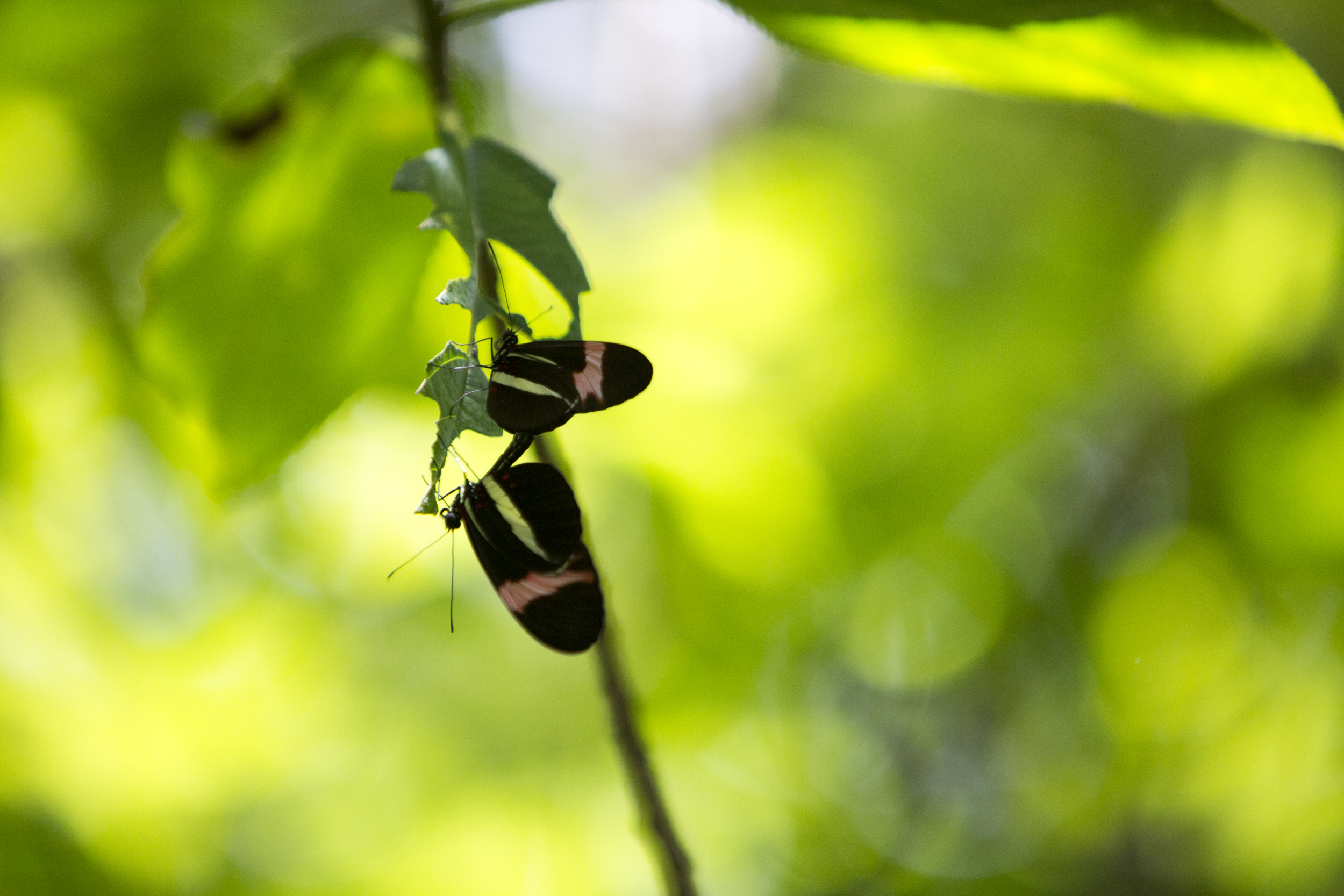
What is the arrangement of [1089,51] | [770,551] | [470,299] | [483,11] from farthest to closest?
[770,551], [483,11], [1089,51], [470,299]

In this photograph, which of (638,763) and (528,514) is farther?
(638,763)

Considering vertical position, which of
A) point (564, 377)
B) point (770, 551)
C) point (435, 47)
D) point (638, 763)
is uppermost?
point (435, 47)

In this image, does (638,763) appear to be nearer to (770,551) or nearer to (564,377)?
(564,377)

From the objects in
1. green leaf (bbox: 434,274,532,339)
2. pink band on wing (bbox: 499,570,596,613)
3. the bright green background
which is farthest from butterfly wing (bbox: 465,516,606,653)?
the bright green background

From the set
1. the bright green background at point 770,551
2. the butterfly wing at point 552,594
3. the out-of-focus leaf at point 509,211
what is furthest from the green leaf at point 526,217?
the bright green background at point 770,551

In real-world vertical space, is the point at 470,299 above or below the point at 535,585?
above

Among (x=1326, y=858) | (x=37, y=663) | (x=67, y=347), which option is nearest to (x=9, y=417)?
(x=67, y=347)

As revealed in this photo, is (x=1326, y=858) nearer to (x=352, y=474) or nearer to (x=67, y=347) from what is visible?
(x=352, y=474)

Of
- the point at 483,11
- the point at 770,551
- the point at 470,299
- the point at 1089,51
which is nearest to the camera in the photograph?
the point at 470,299

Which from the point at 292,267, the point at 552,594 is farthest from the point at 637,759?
the point at 292,267
